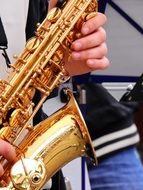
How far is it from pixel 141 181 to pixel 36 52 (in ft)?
2.75

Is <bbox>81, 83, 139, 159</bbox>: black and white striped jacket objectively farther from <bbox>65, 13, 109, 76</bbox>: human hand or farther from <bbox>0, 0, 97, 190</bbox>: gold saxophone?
<bbox>65, 13, 109, 76</bbox>: human hand

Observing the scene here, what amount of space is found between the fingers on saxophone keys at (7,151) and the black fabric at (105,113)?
1.52 feet

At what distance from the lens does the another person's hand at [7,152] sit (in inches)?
33.6

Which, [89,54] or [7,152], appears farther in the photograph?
[89,54]

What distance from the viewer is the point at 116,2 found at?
1975mm

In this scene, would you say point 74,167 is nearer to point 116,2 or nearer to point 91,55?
point 116,2

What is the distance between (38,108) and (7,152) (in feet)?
0.91

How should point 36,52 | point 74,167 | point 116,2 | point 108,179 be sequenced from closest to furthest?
point 108,179 → point 36,52 → point 116,2 → point 74,167

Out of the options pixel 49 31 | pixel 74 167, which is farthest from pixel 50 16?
pixel 74 167

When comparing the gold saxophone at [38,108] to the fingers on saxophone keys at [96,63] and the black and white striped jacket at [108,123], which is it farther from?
the black and white striped jacket at [108,123]

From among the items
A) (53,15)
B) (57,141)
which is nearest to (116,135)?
(57,141)

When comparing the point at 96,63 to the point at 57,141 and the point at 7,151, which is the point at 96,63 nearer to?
the point at 57,141

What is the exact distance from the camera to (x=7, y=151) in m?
0.87

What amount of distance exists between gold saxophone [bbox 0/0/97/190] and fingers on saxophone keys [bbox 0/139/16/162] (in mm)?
19
